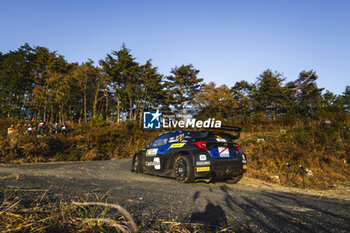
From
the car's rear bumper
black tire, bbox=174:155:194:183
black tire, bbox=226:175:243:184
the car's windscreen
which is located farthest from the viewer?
black tire, bbox=226:175:243:184

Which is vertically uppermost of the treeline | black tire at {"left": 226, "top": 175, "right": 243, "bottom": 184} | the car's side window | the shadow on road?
the treeline

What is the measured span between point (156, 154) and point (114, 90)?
32.7 meters

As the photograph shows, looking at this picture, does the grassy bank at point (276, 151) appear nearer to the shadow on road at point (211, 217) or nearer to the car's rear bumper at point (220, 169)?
the car's rear bumper at point (220, 169)

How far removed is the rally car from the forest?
2099 mm

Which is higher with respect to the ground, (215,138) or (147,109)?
(147,109)

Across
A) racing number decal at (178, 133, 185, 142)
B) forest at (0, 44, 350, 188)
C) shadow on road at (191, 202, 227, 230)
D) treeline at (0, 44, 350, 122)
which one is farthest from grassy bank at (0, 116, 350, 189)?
treeline at (0, 44, 350, 122)

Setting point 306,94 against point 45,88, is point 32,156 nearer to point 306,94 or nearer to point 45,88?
point 45,88

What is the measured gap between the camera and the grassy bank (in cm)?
631

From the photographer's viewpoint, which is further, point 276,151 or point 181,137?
point 276,151

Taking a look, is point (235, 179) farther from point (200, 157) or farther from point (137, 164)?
point (137, 164)

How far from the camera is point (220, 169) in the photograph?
502cm

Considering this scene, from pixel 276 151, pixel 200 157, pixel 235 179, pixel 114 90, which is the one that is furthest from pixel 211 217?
pixel 114 90

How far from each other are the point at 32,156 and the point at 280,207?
1137 cm

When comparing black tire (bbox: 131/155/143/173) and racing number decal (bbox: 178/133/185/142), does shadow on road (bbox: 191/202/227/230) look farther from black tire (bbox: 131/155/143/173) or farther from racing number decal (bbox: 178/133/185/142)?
black tire (bbox: 131/155/143/173)
